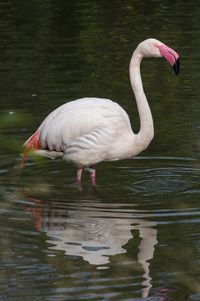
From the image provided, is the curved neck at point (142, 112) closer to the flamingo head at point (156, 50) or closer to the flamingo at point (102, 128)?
the flamingo at point (102, 128)

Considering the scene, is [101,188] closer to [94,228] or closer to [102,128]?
[102,128]

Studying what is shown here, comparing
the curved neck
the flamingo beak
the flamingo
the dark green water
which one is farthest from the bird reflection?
the flamingo beak

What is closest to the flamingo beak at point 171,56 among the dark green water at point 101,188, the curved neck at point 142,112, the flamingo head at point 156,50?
the flamingo head at point 156,50

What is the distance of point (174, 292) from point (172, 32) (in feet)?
31.4

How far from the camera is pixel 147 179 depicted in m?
8.59

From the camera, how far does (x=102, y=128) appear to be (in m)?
8.08

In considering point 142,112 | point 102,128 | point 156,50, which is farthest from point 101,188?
point 156,50

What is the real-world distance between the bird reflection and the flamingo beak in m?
1.21

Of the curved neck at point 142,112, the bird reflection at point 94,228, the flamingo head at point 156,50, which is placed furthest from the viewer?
the curved neck at point 142,112

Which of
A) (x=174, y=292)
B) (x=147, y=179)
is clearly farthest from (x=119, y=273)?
(x=147, y=179)

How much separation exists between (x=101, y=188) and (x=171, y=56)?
141 centimetres

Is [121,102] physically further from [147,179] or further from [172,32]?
[172,32]

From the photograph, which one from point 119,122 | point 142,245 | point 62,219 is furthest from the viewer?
point 119,122

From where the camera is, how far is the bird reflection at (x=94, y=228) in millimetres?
6711
